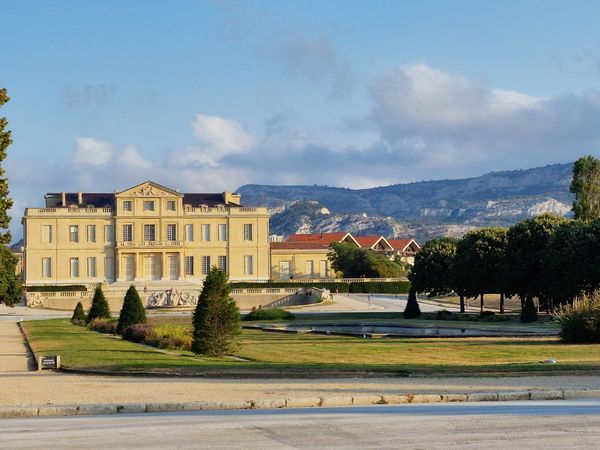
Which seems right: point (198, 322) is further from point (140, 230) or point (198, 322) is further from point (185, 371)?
point (140, 230)

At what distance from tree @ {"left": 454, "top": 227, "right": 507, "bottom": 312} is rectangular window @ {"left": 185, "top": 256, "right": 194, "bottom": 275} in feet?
158

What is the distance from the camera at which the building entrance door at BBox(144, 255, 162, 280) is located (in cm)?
10500

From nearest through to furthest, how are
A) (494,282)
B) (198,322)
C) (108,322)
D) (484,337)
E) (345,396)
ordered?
(345,396) < (198,322) < (484,337) < (108,322) < (494,282)

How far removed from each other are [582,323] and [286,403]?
62.4 feet

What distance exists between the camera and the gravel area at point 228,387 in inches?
664

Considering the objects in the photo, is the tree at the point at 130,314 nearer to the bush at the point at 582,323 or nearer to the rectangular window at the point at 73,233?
the bush at the point at 582,323

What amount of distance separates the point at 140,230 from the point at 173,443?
309ft

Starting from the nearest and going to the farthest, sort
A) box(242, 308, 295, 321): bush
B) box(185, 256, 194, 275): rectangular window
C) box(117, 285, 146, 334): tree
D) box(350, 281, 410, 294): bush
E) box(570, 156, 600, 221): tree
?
1. box(117, 285, 146, 334): tree
2. box(242, 308, 295, 321): bush
3. box(570, 156, 600, 221): tree
4. box(350, 281, 410, 294): bush
5. box(185, 256, 194, 275): rectangular window

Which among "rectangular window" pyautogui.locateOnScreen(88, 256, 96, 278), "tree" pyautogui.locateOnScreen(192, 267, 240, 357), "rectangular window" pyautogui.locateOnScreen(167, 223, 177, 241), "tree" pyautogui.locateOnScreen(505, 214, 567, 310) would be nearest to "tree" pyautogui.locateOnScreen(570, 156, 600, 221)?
"tree" pyautogui.locateOnScreen(505, 214, 567, 310)

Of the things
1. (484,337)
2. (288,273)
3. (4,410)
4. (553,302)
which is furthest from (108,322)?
(288,273)

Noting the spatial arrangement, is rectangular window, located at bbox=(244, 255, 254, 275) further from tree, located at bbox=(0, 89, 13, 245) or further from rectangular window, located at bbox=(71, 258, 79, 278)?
tree, located at bbox=(0, 89, 13, 245)

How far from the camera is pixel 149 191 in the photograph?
10488 centimetres

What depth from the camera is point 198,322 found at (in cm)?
2886

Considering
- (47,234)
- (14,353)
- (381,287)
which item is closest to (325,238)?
(381,287)
